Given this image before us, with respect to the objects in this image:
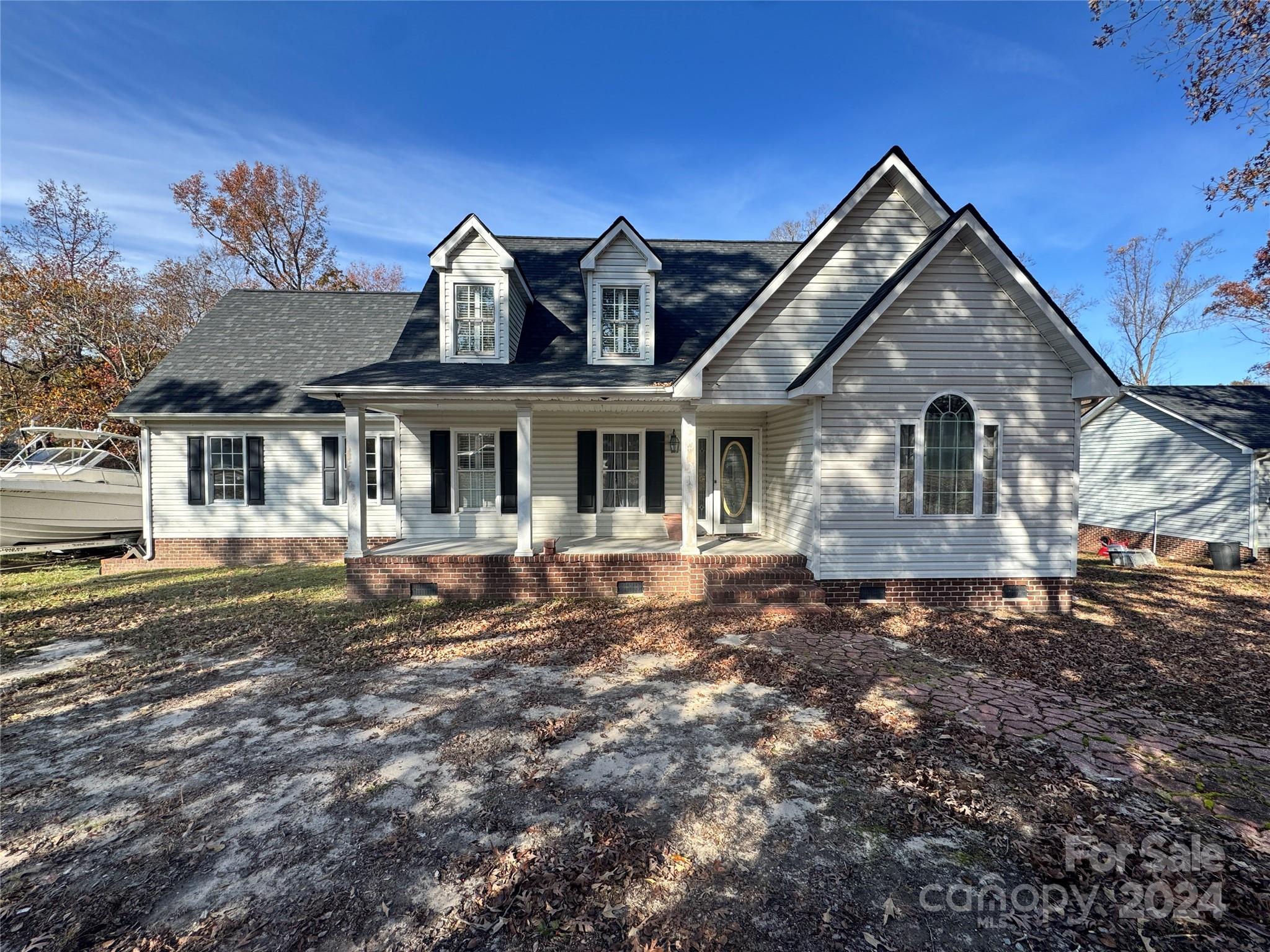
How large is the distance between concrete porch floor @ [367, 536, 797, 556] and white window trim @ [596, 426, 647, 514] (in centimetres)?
62

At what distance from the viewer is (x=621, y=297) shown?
33.3 feet

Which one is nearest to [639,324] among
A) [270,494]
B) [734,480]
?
[734,480]

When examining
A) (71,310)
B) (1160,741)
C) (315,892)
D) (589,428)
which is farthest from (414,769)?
(71,310)

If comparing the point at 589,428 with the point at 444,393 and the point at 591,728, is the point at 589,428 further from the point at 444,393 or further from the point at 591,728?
the point at 591,728

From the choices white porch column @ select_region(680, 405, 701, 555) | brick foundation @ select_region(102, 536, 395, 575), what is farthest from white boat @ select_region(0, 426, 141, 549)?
white porch column @ select_region(680, 405, 701, 555)

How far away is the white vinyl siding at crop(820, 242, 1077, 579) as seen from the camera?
7.96m

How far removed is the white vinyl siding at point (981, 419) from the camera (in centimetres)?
796

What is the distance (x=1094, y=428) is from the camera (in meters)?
17.7

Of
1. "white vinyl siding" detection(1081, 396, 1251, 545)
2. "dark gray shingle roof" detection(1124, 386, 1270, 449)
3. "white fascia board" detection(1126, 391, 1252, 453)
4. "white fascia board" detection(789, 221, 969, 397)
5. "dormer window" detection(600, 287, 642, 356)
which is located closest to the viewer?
"white fascia board" detection(789, 221, 969, 397)

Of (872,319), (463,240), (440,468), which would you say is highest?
(463,240)

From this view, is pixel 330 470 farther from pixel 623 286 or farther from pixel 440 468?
pixel 623 286

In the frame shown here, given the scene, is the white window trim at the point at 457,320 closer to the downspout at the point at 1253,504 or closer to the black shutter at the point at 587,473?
the black shutter at the point at 587,473

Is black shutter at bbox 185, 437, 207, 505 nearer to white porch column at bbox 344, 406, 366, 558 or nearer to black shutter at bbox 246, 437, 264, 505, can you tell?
black shutter at bbox 246, 437, 264, 505

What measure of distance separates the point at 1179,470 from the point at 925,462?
501 inches
